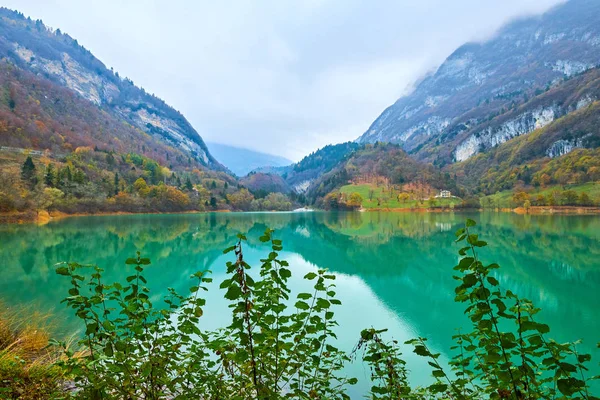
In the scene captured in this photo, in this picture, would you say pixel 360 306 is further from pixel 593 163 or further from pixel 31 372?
pixel 593 163

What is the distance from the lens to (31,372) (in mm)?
3846

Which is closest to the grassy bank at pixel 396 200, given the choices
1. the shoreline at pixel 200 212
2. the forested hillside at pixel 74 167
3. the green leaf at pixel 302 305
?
the shoreline at pixel 200 212

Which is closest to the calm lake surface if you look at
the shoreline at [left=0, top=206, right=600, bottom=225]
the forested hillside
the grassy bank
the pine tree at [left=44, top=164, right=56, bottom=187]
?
the shoreline at [left=0, top=206, right=600, bottom=225]

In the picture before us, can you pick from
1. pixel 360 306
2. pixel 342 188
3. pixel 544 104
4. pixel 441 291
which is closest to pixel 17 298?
pixel 360 306

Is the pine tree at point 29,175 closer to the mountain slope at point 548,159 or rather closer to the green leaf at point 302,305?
the green leaf at point 302,305

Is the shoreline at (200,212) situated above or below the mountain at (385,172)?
below

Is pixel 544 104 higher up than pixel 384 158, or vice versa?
pixel 544 104

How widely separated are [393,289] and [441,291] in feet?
8.23

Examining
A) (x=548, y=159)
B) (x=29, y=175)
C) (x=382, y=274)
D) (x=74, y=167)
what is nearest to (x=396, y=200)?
(x=548, y=159)

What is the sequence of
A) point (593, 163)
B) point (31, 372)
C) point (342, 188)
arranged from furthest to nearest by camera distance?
point (342, 188)
point (593, 163)
point (31, 372)

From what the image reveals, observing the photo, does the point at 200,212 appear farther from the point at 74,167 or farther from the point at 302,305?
the point at 302,305

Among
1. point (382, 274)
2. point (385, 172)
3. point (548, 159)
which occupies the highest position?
point (548, 159)

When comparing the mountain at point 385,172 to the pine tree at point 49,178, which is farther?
the mountain at point 385,172

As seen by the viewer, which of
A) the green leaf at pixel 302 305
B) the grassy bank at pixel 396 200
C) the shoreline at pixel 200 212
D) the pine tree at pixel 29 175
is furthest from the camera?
the grassy bank at pixel 396 200
